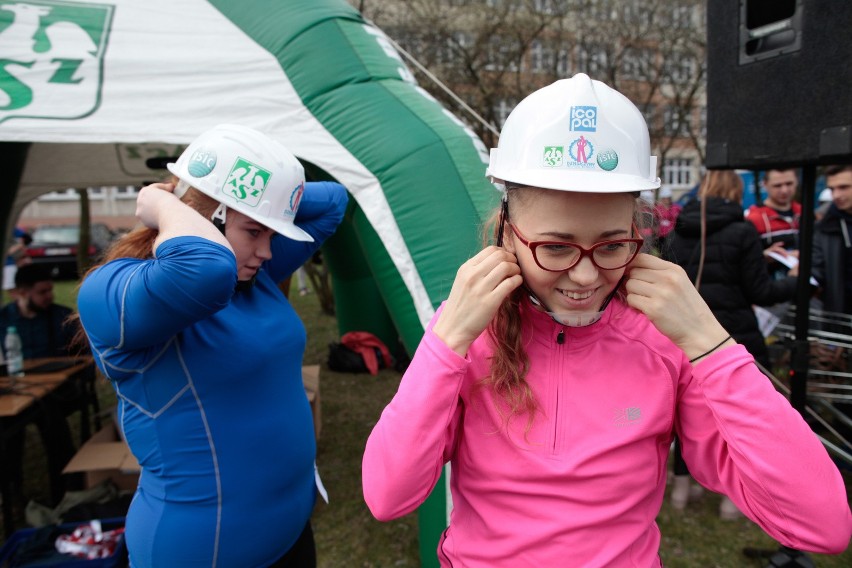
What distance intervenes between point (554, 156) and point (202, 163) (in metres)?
1.04

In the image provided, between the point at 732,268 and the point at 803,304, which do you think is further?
the point at 732,268

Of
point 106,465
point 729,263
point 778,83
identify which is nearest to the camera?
point 778,83

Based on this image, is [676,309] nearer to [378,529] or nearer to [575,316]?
[575,316]

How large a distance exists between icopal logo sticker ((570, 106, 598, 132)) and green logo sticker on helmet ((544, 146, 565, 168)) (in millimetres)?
48

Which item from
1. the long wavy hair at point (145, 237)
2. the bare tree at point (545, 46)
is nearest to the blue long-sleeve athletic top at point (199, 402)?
the long wavy hair at point (145, 237)

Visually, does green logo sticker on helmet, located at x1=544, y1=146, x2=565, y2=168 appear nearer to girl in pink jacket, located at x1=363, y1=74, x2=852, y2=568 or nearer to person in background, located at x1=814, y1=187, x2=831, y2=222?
girl in pink jacket, located at x1=363, y1=74, x2=852, y2=568

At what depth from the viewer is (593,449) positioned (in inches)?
41.2

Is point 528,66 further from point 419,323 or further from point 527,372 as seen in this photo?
point 527,372

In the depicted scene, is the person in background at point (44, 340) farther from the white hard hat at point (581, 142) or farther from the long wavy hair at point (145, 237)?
the white hard hat at point (581, 142)

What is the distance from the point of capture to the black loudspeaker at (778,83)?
2.31m

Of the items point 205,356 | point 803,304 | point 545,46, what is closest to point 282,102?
point 205,356

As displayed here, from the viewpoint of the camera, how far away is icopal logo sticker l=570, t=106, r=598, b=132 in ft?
3.25

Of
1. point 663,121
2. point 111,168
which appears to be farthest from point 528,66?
point 111,168

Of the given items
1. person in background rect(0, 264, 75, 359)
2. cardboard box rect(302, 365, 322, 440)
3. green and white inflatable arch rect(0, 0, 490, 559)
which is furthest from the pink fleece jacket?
person in background rect(0, 264, 75, 359)
